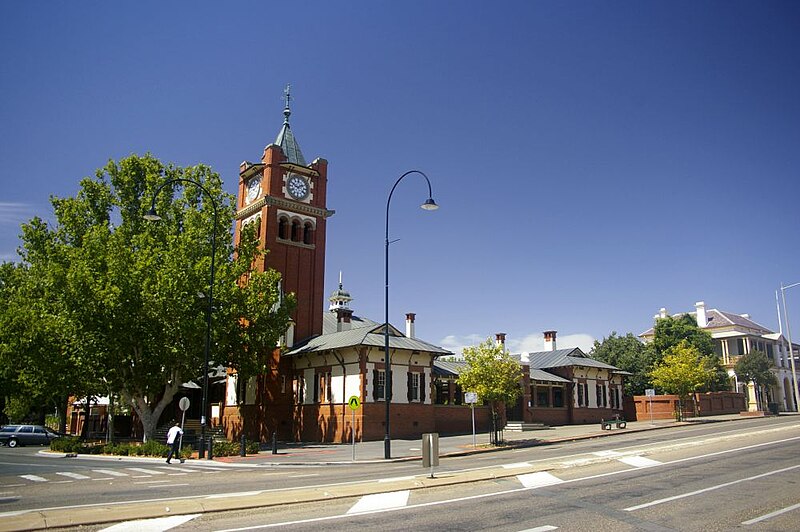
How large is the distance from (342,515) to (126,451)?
24.4 meters

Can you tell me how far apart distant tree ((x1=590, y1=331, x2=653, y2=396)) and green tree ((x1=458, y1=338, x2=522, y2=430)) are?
34.7m

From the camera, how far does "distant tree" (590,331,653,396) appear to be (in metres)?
63.5

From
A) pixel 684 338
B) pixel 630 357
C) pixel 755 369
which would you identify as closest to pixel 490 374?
pixel 630 357

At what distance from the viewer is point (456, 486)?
13.8 metres

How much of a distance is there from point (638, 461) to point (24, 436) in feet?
141

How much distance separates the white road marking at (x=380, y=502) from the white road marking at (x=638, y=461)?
847cm

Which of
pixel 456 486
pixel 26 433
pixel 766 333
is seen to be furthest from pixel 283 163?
pixel 766 333

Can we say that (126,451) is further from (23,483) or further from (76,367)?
(23,483)

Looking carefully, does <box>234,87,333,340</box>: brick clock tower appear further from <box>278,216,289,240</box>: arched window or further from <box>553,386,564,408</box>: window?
<box>553,386,564,408</box>: window

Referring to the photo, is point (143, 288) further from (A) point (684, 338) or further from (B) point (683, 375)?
(A) point (684, 338)

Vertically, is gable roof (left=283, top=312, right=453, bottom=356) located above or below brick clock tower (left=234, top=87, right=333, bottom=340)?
below

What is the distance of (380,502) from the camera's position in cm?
1159

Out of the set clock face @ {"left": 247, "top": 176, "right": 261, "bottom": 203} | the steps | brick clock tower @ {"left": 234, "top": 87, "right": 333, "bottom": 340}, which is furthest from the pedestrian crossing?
clock face @ {"left": 247, "top": 176, "right": 261, "bottom": 203}

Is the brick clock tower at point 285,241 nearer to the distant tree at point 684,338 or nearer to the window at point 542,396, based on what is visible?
the window at point 542,396
